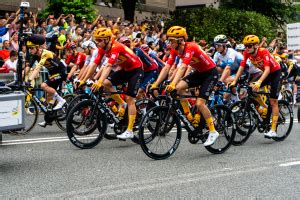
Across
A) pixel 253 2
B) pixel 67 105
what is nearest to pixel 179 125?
pixel 67 105

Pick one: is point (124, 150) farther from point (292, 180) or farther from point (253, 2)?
point (253, 2)

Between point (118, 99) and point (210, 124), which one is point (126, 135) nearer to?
point (118, 99)

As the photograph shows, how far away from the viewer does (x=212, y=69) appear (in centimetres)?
987

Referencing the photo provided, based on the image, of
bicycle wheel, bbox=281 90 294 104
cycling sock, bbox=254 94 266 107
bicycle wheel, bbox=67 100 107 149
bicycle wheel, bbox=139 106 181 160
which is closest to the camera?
bicycle wheel, bbox=139 106 181 160

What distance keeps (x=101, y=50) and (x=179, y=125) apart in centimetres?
212

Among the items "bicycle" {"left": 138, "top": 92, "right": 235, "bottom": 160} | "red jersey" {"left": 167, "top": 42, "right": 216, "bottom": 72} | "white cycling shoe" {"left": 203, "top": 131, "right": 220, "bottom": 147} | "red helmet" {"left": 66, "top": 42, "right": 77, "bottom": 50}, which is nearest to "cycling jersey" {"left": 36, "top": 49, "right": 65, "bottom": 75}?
"red jersey" {"left": 167, "top": 42, "right": 216, "bottom": 72}

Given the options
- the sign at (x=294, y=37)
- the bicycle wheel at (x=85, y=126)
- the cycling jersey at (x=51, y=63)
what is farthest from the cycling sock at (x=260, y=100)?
the sign at (x=294, y=37)

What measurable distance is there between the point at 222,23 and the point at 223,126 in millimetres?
18030

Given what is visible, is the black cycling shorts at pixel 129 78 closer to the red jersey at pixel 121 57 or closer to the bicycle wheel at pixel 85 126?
the red jersey at pixel 121 57

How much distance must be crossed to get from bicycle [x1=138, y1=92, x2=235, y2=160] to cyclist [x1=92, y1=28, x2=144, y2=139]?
77 cm

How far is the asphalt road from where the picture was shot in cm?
687

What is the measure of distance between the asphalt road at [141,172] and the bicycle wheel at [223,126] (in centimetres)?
19

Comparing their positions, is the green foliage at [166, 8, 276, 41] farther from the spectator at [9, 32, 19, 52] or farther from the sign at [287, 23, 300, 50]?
the spectator at [9, 32, 19, 52]

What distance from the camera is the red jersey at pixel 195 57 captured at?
927 centimetres
